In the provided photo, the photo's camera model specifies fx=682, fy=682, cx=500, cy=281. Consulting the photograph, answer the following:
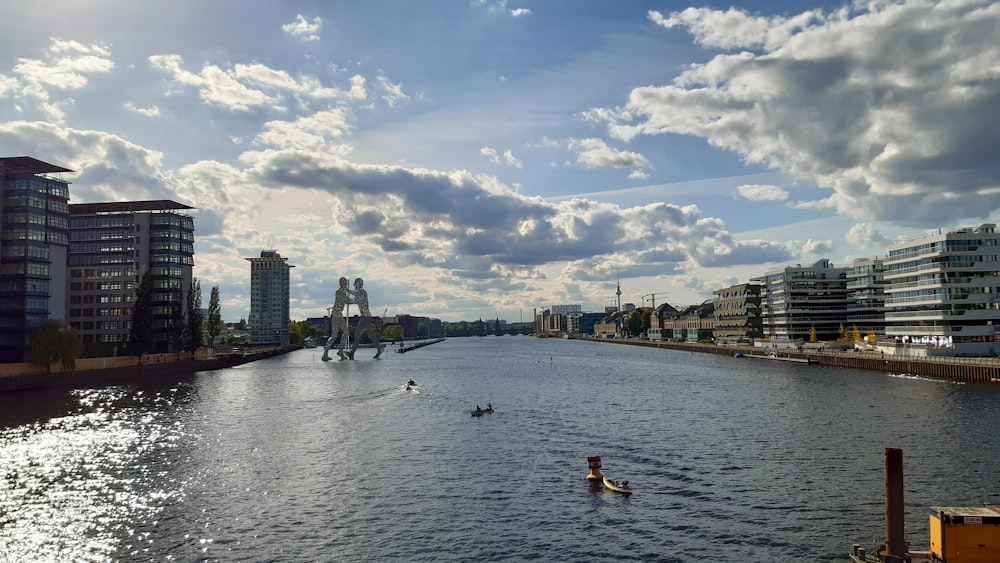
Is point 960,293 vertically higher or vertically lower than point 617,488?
higher

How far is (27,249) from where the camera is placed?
497ft

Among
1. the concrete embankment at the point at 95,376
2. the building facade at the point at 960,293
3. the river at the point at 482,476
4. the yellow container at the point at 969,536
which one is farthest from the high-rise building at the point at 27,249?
the building facade at the point at 960,293

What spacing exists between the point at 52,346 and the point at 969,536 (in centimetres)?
15166

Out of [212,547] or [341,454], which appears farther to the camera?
[341,454]

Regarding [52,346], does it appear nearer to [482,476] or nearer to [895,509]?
[482,476]

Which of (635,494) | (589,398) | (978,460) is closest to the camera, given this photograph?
(635,494)

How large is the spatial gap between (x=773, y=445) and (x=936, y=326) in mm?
110586

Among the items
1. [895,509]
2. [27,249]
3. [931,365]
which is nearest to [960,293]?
Result: [931,365]

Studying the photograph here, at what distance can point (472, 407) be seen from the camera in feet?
330

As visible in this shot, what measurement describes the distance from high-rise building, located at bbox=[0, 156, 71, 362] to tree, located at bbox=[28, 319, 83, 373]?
448 inches

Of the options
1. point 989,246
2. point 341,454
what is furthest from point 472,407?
point 989,246

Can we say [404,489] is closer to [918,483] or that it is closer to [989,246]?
[918,483]

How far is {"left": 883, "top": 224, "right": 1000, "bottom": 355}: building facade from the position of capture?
145500 mm

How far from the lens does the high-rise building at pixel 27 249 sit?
486 feet
